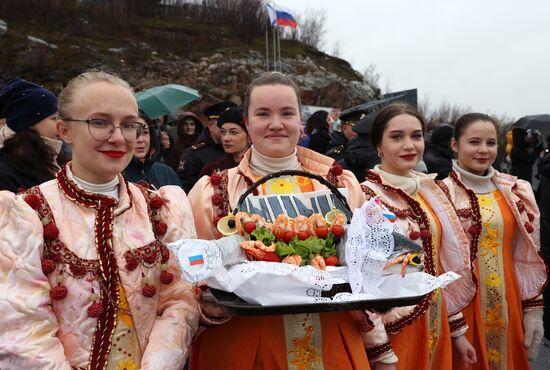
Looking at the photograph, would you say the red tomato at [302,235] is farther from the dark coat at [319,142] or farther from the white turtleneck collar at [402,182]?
the dark coat at [319,142]

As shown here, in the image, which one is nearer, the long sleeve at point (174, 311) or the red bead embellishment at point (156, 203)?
the long sleeve at point (174, 311)

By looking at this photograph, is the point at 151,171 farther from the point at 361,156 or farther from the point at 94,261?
the point at 94,261

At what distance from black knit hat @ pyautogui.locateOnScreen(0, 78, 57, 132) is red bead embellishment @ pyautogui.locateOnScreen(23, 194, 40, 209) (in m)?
1.30

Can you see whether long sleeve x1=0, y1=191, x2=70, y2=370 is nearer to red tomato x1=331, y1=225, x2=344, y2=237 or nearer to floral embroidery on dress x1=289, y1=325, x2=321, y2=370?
floral embroidery on dress x1=289, y1=325, x2=321, y2=370

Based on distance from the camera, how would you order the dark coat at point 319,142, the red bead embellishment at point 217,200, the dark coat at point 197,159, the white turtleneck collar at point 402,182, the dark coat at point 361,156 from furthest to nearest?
the dark coat at point 319,142 → the dark coat at point 197,159 → the dark coat at point 361,156 → the white turtleneck collar at point 402,182 → the red bead embellishment at point 217,200

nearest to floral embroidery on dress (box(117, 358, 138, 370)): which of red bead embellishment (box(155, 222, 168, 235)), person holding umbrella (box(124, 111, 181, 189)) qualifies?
red bead embellishment (box(155, 222, 168, 235))

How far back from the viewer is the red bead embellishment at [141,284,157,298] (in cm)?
182

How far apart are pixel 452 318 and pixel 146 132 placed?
2.30 meters

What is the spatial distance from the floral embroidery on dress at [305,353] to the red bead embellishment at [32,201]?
1029mm

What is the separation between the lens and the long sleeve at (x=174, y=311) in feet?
5.82

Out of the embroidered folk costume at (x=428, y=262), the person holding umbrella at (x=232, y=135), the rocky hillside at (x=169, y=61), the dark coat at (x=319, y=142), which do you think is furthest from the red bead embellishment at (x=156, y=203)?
the rocky hillside at (x=169, y=61)

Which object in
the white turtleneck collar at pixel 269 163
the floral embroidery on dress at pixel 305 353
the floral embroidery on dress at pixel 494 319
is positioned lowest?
the floral embroidery on dress at pixel 494 319

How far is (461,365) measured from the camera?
3141 mm

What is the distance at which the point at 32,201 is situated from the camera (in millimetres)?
1758
